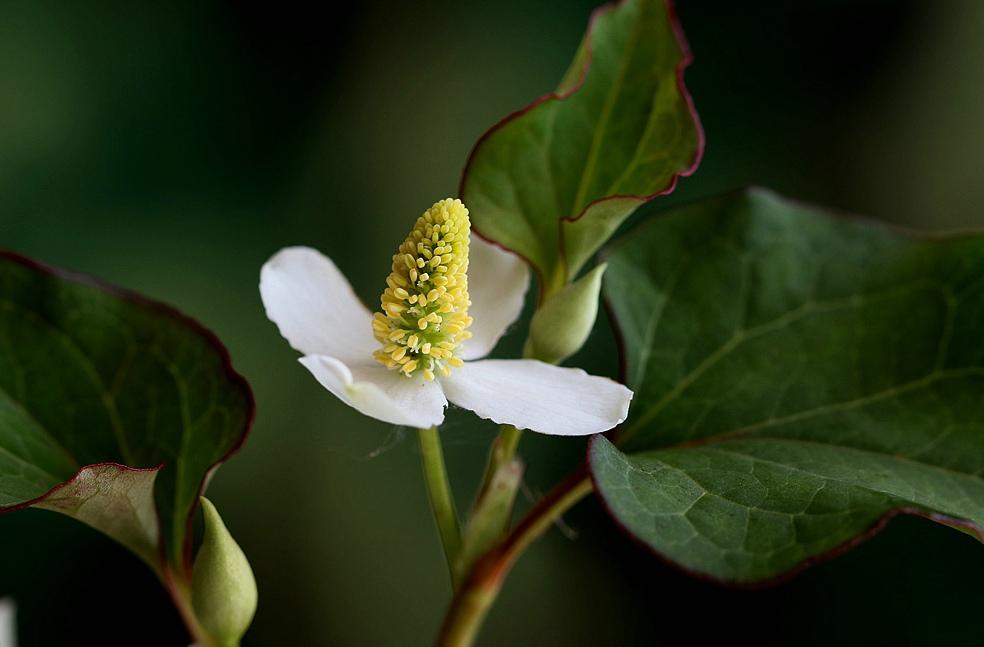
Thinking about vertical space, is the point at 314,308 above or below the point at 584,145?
below

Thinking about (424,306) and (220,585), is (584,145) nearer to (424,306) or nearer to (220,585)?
(424,306)

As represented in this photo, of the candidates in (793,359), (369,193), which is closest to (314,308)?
(793,359)

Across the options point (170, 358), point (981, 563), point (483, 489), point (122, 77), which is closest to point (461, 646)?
point (483, 489)

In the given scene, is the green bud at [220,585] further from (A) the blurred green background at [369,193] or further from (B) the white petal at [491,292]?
(A) the blurred green background at [369,193]

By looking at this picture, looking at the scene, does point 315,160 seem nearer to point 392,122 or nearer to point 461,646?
point 392,122

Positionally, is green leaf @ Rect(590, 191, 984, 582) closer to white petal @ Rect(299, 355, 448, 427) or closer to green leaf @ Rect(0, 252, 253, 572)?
white petal @ Rect(299, 355, 448, 427)

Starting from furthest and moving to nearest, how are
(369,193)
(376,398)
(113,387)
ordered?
1. (369,193)
2. (113,387)
3. (376,398)

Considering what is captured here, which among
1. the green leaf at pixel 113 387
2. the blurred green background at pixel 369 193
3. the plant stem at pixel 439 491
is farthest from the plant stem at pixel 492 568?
the blurred green background at pixel 369 193

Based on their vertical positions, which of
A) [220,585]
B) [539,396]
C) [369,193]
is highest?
[539,396]
